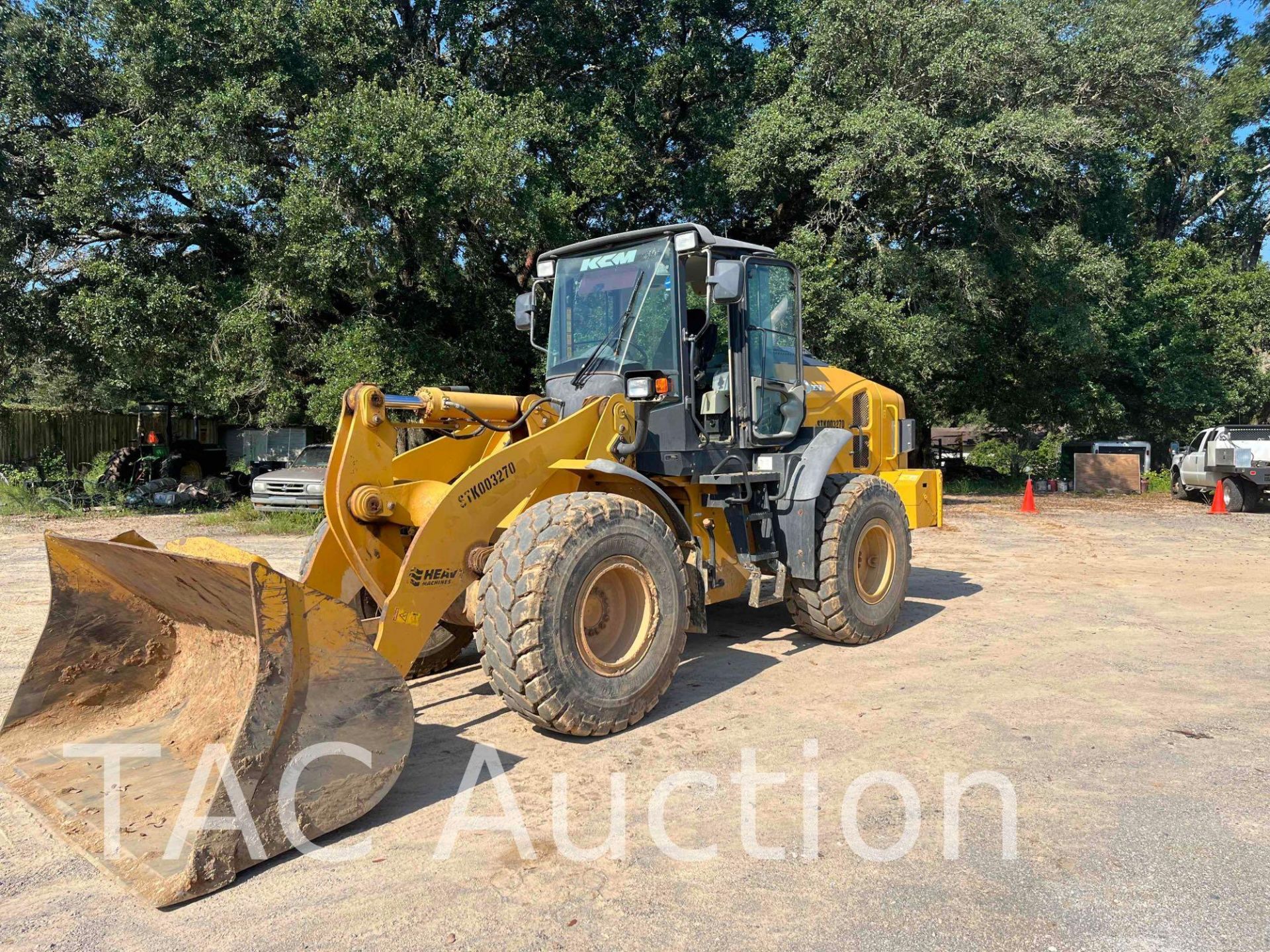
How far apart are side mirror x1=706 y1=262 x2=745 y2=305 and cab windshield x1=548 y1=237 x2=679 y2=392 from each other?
38cm

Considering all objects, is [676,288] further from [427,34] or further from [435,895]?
[427,34]

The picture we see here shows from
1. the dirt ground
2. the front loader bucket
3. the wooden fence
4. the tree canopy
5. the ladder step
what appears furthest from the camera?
the wooden fence

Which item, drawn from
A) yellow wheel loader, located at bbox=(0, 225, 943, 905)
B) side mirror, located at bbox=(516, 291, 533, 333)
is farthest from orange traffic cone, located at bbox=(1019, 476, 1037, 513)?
side mirror, located at bbox=(516, 291, 533, 333)

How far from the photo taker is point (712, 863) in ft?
11.1

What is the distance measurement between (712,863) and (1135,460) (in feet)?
79.0

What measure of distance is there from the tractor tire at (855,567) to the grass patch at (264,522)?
383 inches

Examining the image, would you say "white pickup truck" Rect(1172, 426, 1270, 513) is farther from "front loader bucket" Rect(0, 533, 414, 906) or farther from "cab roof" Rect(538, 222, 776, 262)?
"front loader bucket" Rect(0, 533, 414, 906)

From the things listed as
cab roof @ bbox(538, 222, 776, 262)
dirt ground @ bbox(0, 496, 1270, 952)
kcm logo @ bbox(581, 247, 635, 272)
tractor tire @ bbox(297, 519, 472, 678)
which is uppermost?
cab roof @ bbox(538, 222, 776, 262)

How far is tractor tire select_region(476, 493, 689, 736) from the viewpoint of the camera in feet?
14.1

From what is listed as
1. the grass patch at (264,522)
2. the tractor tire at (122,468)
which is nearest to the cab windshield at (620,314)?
the grass patch at (264,522)

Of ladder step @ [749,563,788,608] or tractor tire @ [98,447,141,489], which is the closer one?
ladder step @ [749,563,788,608]

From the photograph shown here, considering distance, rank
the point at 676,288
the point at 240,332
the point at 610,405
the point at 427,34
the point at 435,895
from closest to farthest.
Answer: the point at 435,895 < the point at 610,405 < the point at 676,288 < the point at 240,332 < the point at 427,34

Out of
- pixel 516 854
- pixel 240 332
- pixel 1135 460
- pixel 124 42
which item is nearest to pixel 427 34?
pixel 124 42

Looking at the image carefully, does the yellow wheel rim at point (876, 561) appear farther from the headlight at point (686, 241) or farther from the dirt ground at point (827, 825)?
the headlight at point (686, 241)
